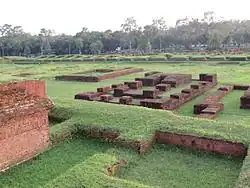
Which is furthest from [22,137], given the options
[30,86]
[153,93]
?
[153,93]

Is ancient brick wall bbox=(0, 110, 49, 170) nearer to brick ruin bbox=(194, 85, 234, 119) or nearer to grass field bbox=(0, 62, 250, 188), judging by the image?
grass field bbox=(0, 62, 250, 188)

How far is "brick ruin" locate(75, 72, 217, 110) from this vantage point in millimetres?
11922

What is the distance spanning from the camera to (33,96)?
276 inches

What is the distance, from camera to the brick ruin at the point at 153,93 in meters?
11.9

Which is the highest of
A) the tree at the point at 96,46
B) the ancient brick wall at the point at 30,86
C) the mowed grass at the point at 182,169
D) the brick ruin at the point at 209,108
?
the tree at the point at 96,46

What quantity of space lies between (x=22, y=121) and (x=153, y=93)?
25.6 feet

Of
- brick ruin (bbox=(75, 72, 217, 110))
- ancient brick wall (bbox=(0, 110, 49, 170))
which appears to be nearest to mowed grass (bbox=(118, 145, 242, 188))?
ancient brick wall (bbox=(0, 110, 49, 170))

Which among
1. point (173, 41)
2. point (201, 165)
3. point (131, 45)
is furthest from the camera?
point (131, 45)

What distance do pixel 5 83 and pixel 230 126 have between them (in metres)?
5.07

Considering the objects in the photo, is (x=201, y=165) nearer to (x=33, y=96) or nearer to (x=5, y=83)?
(x=33, y=96)

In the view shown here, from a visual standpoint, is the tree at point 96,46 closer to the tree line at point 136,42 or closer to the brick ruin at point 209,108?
the tree line at point 136,42

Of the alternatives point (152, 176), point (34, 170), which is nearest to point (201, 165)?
point (152, 176)

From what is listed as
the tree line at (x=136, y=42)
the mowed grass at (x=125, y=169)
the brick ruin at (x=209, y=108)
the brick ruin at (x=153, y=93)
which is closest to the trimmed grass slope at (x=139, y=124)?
the mowed grass at (x=125, y=169)

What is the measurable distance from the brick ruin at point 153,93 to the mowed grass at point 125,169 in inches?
177
